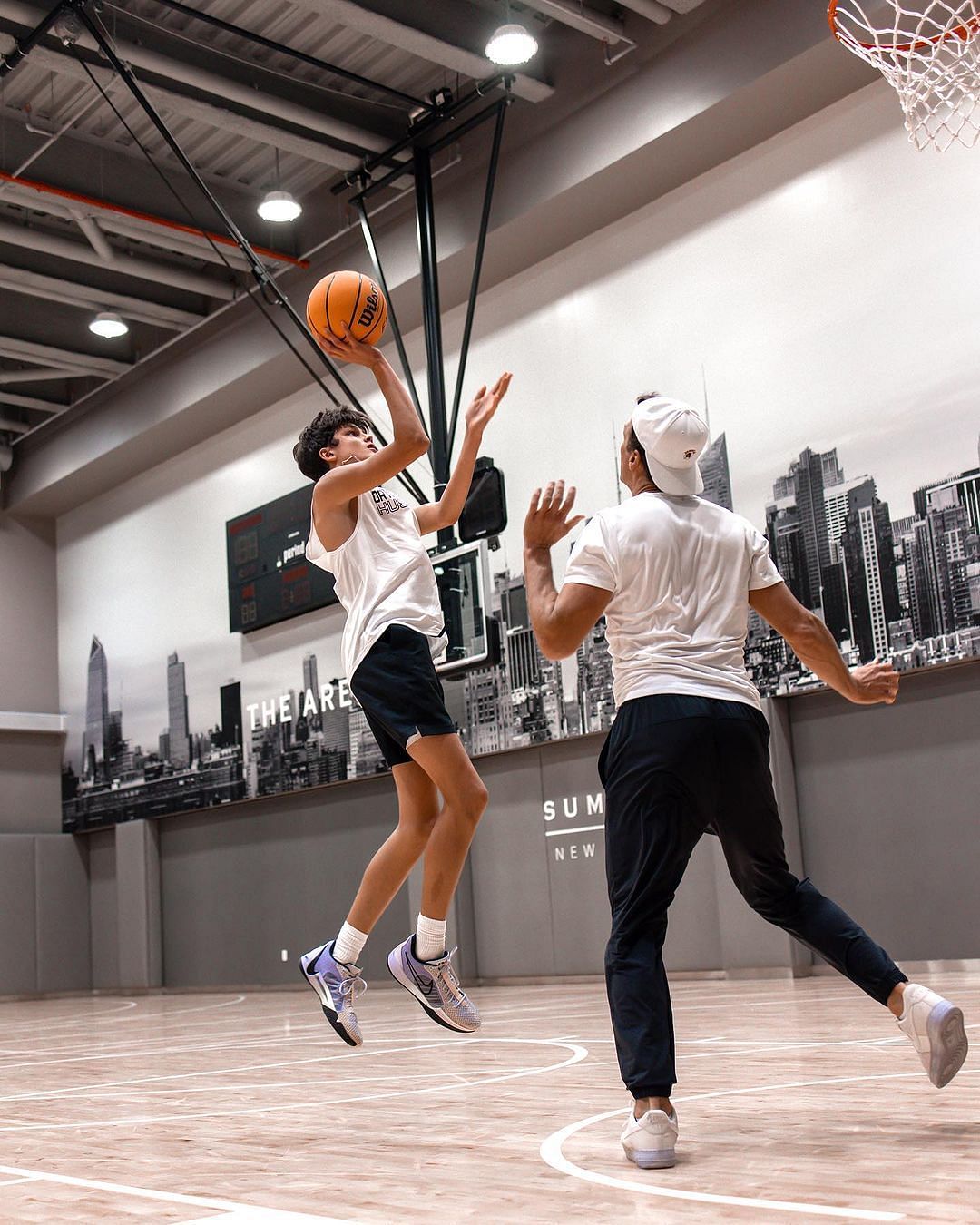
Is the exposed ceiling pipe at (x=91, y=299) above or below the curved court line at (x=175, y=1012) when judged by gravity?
above

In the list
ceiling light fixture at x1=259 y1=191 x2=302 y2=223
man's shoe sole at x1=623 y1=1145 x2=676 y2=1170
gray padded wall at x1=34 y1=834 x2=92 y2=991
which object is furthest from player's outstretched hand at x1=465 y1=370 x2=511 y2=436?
gray padded wall at x1=34 y1=834 x2=92 y2=991

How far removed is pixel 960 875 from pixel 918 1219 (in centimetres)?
662

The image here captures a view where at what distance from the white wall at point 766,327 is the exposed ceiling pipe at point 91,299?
5.33 ft

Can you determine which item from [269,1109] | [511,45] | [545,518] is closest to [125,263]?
[511,45]

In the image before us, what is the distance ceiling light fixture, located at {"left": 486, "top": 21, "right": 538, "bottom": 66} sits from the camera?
912 centimetres

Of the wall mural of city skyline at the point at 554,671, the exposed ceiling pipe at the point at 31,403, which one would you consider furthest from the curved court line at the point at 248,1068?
the exposed ceiling pipe at the point at 31,403

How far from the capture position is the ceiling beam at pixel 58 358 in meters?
13.4

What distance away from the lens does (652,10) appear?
908 centimetres

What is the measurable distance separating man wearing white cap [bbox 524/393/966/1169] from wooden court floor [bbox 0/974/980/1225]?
9.1 inches

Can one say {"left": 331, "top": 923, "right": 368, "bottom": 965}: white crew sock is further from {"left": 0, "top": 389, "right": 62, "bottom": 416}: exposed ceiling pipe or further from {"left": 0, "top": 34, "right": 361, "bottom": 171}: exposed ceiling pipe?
{"left": 0, "top": 389, "right": 62, "bottom": 416}: exposed ceiling pipe

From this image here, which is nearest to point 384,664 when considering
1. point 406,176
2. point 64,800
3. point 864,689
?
point 864,689

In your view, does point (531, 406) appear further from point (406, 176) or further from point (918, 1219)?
point (918, 1219)

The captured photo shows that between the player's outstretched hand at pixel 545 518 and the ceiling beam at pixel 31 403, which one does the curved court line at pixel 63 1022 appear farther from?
the ceiling beam at pixel 31 403

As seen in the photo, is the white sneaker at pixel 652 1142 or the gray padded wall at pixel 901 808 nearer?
the white sneaker at pixel 652 1142
